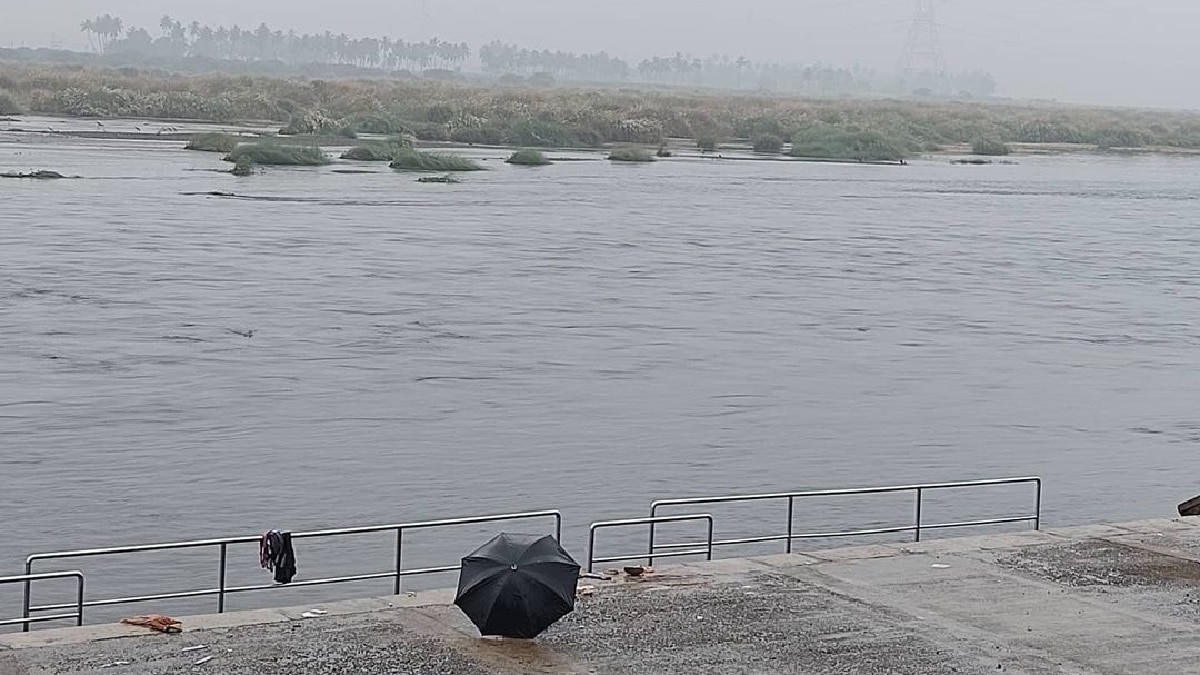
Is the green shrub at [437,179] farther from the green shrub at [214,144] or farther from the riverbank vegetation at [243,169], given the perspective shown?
the green shrub at [214,144]

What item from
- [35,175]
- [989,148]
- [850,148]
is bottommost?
[35,175]

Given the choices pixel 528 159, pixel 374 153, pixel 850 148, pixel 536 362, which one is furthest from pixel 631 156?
pixel 536 362

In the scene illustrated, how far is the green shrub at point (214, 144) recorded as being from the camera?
88562mm

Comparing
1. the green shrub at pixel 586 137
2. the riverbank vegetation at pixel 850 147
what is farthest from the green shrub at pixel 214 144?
the riverbank vegetation at pixel 850 147

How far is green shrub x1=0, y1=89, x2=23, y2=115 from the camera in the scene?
12212 cm

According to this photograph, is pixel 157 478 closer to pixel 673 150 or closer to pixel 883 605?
pixel 883 605

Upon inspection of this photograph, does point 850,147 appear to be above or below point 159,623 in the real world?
above

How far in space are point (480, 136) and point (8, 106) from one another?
1360 inches

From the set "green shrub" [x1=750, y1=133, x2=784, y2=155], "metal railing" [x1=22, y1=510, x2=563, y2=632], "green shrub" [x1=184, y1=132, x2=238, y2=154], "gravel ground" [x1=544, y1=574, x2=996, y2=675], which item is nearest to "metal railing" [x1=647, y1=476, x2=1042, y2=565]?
"gravel ground" [x1=544, y1=574, x2=996, y2=675]

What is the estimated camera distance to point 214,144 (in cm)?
8919

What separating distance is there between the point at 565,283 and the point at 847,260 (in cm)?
1171

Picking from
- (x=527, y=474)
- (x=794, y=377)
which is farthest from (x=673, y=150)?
(x=527, y=474)

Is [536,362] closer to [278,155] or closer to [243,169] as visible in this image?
[243,169]

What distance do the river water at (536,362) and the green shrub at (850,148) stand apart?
43982 mm
